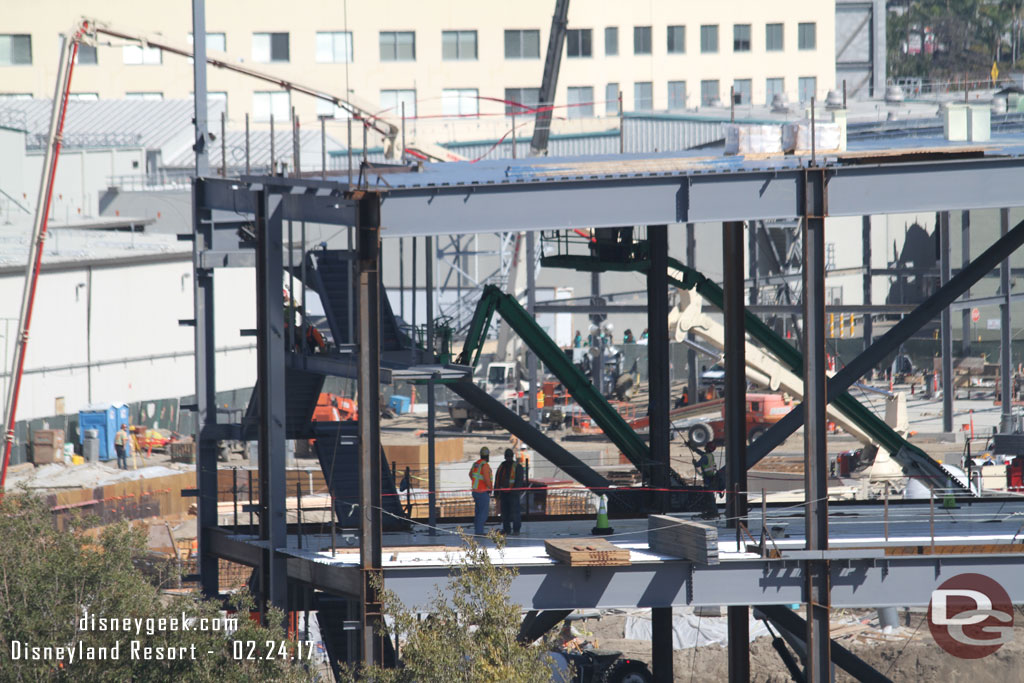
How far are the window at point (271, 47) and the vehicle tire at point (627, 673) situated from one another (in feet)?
207

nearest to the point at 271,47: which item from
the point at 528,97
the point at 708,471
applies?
the point at 528,97

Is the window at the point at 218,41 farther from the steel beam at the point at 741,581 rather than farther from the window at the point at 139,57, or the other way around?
the steel beam at the point at 741,581

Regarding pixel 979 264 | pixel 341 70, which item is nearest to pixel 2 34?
pixel 341 70

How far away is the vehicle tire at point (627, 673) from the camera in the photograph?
27.1 m

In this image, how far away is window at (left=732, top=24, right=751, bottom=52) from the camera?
292 feet

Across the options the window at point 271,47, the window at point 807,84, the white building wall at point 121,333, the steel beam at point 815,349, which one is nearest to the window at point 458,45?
the window at point 271,47

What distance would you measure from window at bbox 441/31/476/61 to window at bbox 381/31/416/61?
6.28 ft

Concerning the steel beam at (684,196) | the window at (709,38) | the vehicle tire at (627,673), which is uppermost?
the window at (709,38)

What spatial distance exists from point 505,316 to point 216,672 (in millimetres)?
10760

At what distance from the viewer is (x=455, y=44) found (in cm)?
8575

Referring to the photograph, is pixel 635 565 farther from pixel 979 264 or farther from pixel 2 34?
pixel 2 34

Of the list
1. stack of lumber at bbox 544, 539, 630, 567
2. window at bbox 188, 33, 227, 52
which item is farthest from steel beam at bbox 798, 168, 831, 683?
window at bbox 188, 33, 227, 52

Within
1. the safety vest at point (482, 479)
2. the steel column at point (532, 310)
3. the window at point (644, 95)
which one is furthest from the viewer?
the window at point (644, 95)

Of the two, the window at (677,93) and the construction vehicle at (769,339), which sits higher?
the window at (677,93)
